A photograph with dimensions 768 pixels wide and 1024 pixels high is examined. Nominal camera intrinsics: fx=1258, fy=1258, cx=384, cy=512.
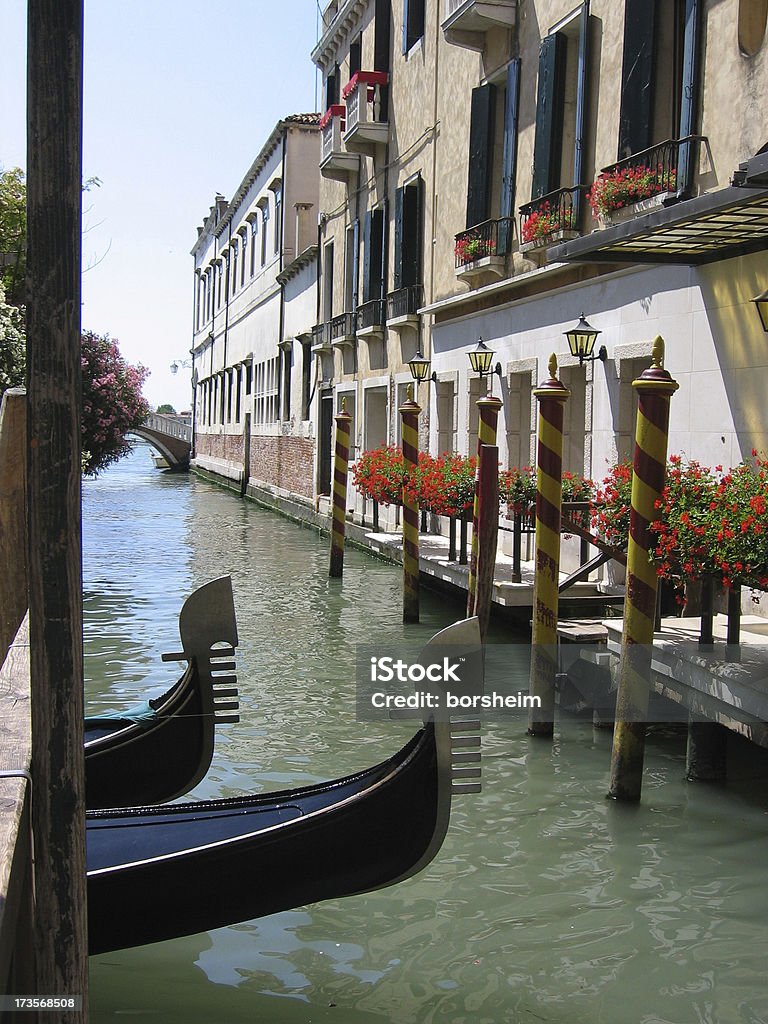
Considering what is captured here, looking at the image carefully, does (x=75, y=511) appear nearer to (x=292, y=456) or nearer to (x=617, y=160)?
(x=617, y=160)

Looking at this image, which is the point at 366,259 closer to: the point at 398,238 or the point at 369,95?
the point at 398,238

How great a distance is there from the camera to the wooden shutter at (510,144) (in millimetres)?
11328

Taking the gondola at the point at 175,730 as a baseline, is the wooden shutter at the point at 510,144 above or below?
above

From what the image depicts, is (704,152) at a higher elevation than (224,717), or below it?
higher

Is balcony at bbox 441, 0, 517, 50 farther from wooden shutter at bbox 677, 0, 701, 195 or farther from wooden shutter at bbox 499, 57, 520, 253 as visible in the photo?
wooden shutter at bbox 677, 0, 701, 195

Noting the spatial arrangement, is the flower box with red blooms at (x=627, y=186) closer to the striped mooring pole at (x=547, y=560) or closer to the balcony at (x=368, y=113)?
the striped mooring pole at (x=547, y=560)

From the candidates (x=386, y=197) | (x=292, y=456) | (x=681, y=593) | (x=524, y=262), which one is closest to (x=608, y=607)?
(x=681, y=593)

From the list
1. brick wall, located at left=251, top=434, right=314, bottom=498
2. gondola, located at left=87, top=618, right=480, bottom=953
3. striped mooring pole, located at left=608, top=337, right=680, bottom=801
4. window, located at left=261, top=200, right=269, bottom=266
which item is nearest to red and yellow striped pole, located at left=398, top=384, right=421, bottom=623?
striped mooring pole, located at left=608, top=337, right=680, bottom=801

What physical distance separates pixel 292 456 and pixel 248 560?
8.94 metres

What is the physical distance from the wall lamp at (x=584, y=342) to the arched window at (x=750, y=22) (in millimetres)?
2481

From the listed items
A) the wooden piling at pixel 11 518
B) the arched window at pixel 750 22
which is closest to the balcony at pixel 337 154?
the arched window at pixel 750 22

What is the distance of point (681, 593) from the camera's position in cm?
696

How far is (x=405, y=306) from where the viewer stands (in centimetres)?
1524

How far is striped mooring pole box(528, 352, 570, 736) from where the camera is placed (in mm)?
6262
